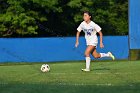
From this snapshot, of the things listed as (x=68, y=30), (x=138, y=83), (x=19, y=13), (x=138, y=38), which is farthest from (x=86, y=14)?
(x=68, y=30)

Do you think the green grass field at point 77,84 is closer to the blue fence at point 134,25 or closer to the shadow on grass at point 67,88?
the shadow on grass at point 67,88

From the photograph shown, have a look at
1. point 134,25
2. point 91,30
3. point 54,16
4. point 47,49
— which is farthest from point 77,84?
point 54,16

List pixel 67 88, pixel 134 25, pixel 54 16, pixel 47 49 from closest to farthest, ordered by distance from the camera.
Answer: pixel 67 88, pixel 134 25, pixel 47 49, pixel 54 16

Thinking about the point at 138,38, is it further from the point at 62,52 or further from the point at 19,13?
the point at 19,13

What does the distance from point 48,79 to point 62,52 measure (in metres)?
11.3

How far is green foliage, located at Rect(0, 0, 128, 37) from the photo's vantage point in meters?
31.4

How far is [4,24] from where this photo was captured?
31922mm

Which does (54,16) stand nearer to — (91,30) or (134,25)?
(134,25)

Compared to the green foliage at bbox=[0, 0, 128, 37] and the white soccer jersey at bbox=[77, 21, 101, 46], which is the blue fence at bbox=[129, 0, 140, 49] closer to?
the white soccer jersey at bbox=[77, 21, 101, 46]

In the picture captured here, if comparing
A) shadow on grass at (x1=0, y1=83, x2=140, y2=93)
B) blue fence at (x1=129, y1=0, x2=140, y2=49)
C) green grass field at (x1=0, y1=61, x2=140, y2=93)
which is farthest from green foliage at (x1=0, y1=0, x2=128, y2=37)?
shadow on grass at (x1=0, y1=83, x2=140, y2=93)

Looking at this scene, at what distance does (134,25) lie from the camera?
73.4 ft

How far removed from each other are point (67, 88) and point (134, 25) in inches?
A: 528

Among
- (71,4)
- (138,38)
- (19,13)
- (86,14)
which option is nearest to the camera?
(86,14)

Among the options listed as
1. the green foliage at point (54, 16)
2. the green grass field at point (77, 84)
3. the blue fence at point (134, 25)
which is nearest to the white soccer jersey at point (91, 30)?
the green grass field at point (77, 84)
